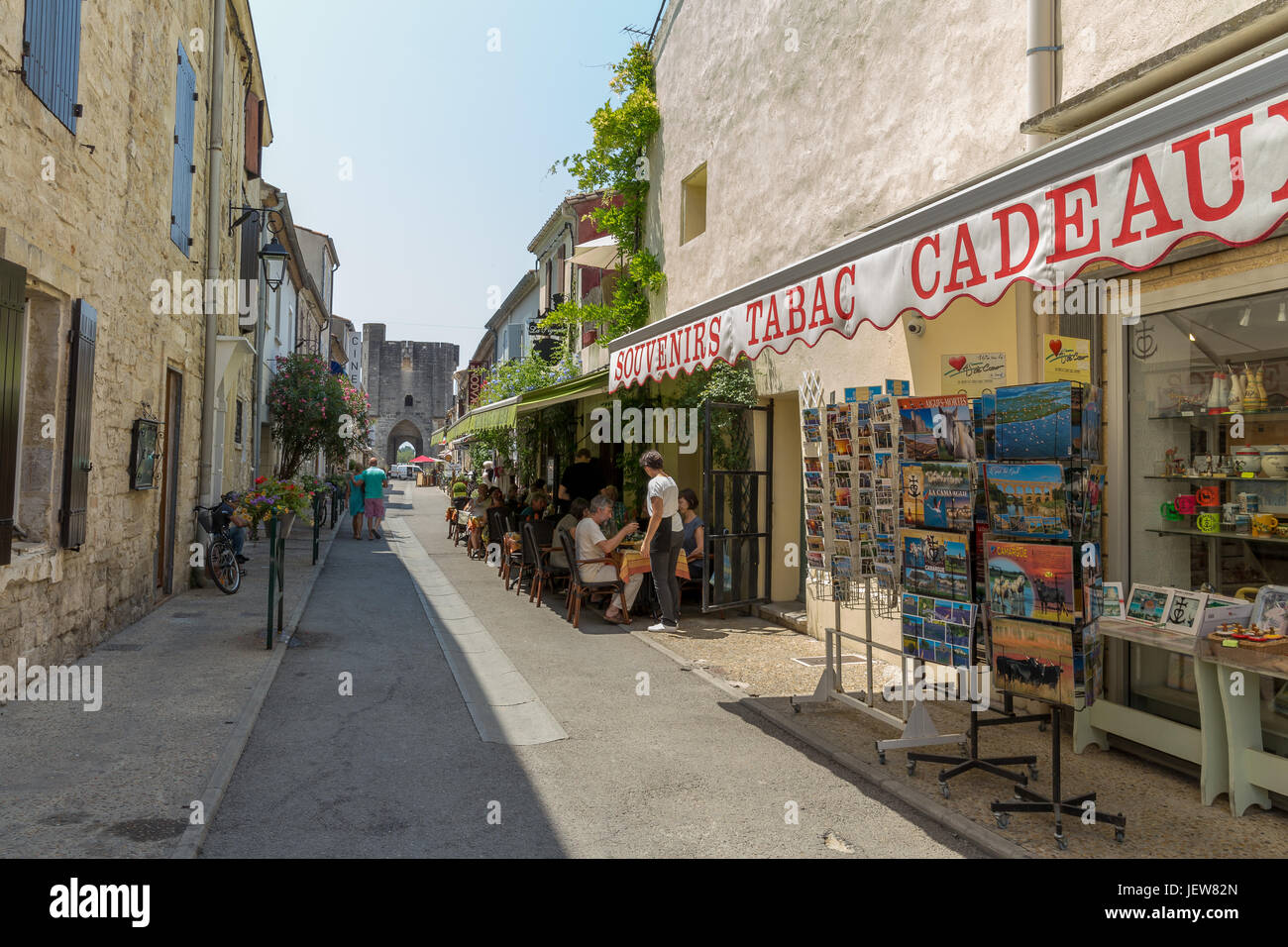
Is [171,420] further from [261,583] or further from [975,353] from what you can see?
[975,353]

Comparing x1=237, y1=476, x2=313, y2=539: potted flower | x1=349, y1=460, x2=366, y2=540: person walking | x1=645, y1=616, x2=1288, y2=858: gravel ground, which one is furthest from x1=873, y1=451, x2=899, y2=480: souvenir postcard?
x1=349, y1=460, x2=366, y2=540: person walking

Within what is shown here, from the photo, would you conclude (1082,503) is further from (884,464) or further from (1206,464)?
(1206,464)

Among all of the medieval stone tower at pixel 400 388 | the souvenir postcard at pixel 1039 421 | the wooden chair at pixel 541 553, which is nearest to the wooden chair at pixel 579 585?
the wooden chair at pixel 541 553

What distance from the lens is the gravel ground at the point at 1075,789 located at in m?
3.57

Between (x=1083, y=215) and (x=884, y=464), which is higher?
(x=1083, y=215)

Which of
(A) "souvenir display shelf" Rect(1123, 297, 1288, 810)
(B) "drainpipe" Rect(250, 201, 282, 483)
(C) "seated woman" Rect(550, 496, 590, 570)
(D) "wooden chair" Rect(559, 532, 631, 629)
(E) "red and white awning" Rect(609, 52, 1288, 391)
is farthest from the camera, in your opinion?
(B) "drainpipe" Rect(250, 201, 282, 483)

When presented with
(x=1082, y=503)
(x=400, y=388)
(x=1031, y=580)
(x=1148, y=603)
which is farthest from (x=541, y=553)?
(x=400, y=388)

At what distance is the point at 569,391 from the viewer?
A: 32.8 feet

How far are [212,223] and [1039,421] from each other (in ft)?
33.7

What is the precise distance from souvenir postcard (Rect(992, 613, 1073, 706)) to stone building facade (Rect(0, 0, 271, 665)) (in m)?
5.30

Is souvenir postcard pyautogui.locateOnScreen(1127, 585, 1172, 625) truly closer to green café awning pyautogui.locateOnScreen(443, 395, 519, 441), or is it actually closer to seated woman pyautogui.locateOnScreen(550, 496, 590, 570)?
seated woman pyautogui.locateOnScreen(550, 496, 590, 570)

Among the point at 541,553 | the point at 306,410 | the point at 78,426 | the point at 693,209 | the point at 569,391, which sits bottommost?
the point at 541,553

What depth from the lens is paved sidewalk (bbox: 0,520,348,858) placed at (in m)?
3.41

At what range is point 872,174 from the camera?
291 inches
